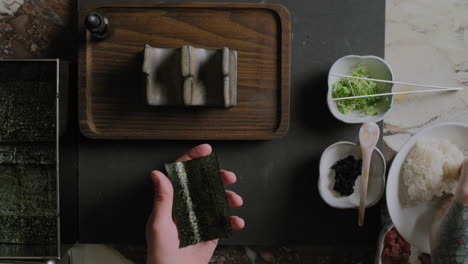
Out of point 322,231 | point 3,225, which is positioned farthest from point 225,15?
point 3,225

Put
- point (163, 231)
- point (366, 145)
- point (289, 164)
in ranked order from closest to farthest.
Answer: point (163, 231), point (366, 145), point (289, 164)

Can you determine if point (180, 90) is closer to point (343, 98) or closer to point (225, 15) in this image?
point (225, 15)

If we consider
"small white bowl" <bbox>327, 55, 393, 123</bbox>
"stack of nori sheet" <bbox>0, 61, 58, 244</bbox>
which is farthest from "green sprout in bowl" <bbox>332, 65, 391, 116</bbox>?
"stack of nori sheet" <bbox>0, 61, 58, 244</bbox>

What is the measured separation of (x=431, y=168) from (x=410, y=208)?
160 mm

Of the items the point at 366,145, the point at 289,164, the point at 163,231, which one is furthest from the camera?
the point at 289,164

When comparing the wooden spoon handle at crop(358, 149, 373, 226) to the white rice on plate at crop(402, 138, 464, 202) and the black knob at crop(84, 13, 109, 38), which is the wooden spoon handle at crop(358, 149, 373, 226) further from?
the black knob at crop(84, 13, 109, 38)

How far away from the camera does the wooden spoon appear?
129 centimetres

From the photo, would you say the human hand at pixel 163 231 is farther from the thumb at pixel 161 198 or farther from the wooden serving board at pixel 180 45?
the wooden serving board at pixel 180 45

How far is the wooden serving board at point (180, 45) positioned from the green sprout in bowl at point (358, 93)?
0.18 m

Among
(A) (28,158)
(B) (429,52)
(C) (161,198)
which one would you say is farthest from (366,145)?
(A) (28,158)

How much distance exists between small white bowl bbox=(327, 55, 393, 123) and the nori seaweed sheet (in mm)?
454

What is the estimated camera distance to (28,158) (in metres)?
1.31

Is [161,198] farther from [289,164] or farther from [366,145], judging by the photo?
[366,145]

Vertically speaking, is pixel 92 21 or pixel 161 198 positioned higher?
pixel 92 21
